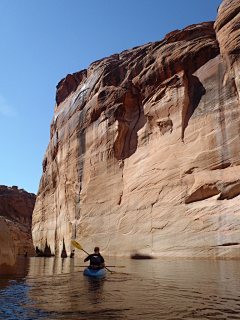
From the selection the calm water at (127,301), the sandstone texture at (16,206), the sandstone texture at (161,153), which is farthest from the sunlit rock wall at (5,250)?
the sandstone texture at (16,206)

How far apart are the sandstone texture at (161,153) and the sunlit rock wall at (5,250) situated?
33.3 ft

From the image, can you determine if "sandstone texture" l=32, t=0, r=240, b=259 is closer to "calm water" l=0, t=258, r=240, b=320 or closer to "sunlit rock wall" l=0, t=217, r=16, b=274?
"calm water" l=0, t=258, r=240, b=320

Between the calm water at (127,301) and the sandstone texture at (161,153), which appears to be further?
the sandstone texture at (161,153)

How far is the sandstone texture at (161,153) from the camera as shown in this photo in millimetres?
17109

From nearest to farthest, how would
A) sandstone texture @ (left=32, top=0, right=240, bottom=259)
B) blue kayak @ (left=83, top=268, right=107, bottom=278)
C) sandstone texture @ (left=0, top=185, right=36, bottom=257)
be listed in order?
1. blue kayak @ (left=83, top=268, right=107, bottom=278)
2. sandstone texture @ (left=32, top=0, right=240, bottom=259)
3. sandstone texture @ (left=0, top=185, right=36, bottom=257)

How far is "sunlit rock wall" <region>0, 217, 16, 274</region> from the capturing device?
895cm

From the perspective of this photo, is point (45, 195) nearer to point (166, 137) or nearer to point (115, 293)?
point (166, 137)

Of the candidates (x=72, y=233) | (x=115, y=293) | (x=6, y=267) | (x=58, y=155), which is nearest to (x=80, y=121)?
(x=58, y=155)

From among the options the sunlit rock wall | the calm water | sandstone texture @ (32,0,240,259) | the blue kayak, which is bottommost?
the calm water

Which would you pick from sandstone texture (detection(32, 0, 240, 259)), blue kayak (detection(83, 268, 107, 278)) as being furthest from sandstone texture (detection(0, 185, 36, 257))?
blue kayak (detection(83, 268, 107, 278))

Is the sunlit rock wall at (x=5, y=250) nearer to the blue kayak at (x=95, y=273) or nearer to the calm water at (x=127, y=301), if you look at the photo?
the calm water at (x=127, y=301)

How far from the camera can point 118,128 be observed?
24.8 metres

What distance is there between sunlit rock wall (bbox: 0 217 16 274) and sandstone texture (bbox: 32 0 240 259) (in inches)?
399

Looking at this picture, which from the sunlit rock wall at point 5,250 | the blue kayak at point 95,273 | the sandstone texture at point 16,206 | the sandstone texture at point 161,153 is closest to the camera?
the sunlit rock wall at point 5,250
